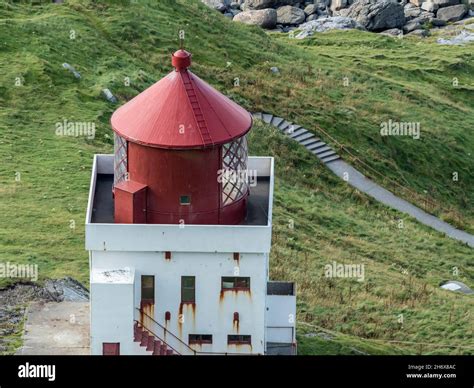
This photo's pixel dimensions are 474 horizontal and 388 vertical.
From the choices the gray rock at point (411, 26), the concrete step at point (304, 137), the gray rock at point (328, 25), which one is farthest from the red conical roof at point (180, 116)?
the gray rock at point (411, 26)

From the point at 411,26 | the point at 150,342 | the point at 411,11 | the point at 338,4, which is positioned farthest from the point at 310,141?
the point at 411,11

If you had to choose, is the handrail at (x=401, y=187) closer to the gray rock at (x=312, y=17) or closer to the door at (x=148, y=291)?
the door at (x=148, y=291)

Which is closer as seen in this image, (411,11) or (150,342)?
(150,342)

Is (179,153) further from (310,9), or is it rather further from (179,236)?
(310,9)

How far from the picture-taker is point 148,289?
34156 millimetres

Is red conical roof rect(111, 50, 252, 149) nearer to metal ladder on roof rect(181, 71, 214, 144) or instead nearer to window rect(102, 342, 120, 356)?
metal ladder on roof rect(181, 71, 214, 144)

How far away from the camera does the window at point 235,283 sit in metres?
34.1

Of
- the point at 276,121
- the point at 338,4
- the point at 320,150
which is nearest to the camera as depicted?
the point at 320,150

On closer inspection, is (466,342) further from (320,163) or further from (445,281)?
(320,163)

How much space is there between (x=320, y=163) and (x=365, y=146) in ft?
12.7

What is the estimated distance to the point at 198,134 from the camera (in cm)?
3284

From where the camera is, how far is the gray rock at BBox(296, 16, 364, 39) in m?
102

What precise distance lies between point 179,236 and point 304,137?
100 ft

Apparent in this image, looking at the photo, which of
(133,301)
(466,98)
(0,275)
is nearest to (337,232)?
(0,275)
